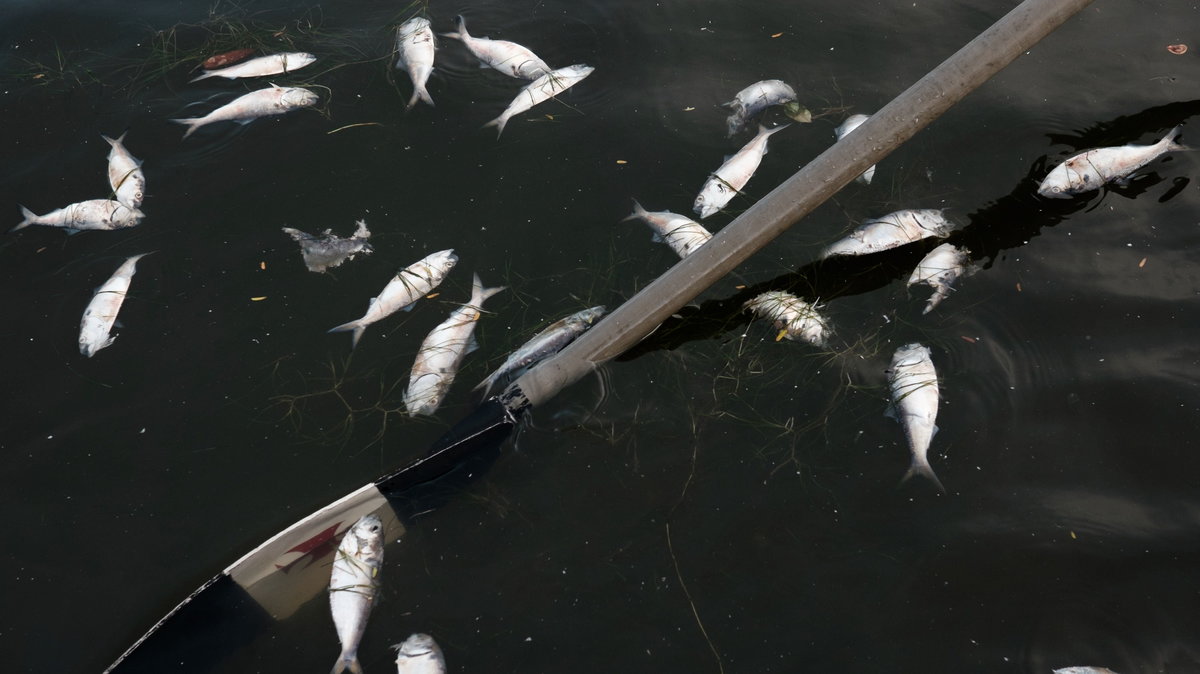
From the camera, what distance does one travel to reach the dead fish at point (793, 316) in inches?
163

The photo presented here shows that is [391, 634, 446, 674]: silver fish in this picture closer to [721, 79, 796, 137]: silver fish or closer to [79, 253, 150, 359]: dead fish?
[79, 253, 150, 359]: dead fish

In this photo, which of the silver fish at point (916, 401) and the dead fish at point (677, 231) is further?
the dead fish at point (677, 231)

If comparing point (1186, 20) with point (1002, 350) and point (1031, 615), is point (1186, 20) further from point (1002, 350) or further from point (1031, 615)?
point (1031, 615)

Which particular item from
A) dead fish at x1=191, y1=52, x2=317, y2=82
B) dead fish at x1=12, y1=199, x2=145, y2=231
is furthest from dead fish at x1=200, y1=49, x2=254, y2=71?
dead fish at x1=12, y1=199, x2=145, y2=231

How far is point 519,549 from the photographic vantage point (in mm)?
3713

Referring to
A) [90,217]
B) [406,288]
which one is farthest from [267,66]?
[406,288]

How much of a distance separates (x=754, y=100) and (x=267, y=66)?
3265 millimetres

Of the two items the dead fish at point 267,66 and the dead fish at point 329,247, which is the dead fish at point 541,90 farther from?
the dead fish at point 267,66

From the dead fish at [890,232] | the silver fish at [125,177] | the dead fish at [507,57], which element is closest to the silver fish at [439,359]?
the dead fish at [507,57]

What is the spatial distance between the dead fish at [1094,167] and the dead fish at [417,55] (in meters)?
3.83

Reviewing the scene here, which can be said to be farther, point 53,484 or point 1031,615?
point 53,484

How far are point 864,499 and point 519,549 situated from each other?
5.36 ft

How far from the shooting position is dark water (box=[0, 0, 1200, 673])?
3.55m

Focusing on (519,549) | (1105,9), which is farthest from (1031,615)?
(1105,9)
